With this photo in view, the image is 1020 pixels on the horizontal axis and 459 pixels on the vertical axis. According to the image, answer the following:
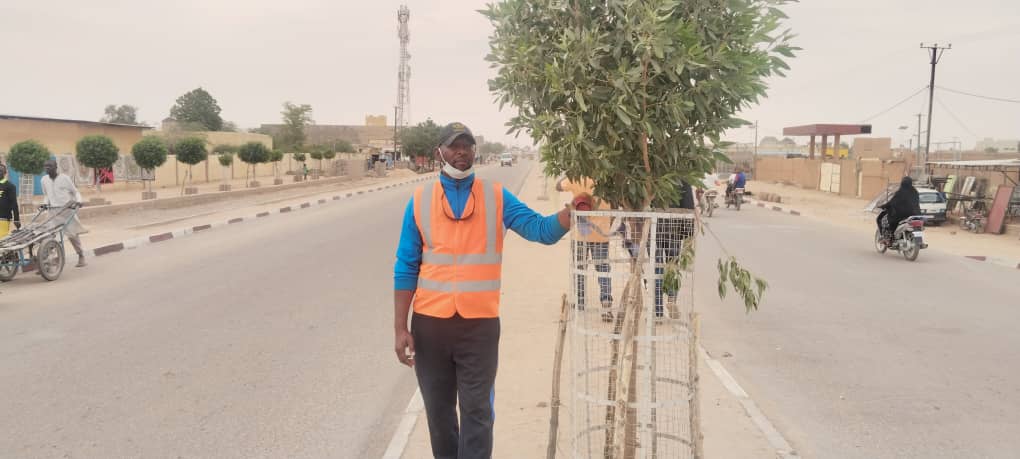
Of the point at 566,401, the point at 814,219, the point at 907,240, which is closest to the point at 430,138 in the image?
the point at 814,219

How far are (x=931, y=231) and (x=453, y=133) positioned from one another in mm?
19726

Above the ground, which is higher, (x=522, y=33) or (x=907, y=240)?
(x=522, y=33)

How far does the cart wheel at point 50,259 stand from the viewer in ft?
32.3

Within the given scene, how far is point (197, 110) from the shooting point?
86.1 meters

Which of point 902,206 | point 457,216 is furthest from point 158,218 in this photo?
point 457,216

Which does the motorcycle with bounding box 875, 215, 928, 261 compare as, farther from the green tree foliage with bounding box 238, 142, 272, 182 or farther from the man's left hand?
the green tree foliage with bounding box 238, 142, 272, 182

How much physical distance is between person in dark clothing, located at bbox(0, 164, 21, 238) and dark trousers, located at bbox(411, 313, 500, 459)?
960cm

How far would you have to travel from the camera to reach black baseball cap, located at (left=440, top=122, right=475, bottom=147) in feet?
10.3

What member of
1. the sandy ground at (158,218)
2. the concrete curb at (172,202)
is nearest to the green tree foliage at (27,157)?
the concrete curb at (172,202)

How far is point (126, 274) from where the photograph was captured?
1063cm

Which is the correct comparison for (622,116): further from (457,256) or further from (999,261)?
(999,261)

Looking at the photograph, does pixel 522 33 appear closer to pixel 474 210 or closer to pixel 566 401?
pixel 474 210

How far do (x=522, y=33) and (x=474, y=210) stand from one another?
0.76m

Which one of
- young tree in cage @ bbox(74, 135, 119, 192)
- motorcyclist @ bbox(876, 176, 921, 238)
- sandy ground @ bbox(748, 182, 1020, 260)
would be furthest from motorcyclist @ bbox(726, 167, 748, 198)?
young tree in cage @ bbox(74, 135, 119, 192)
